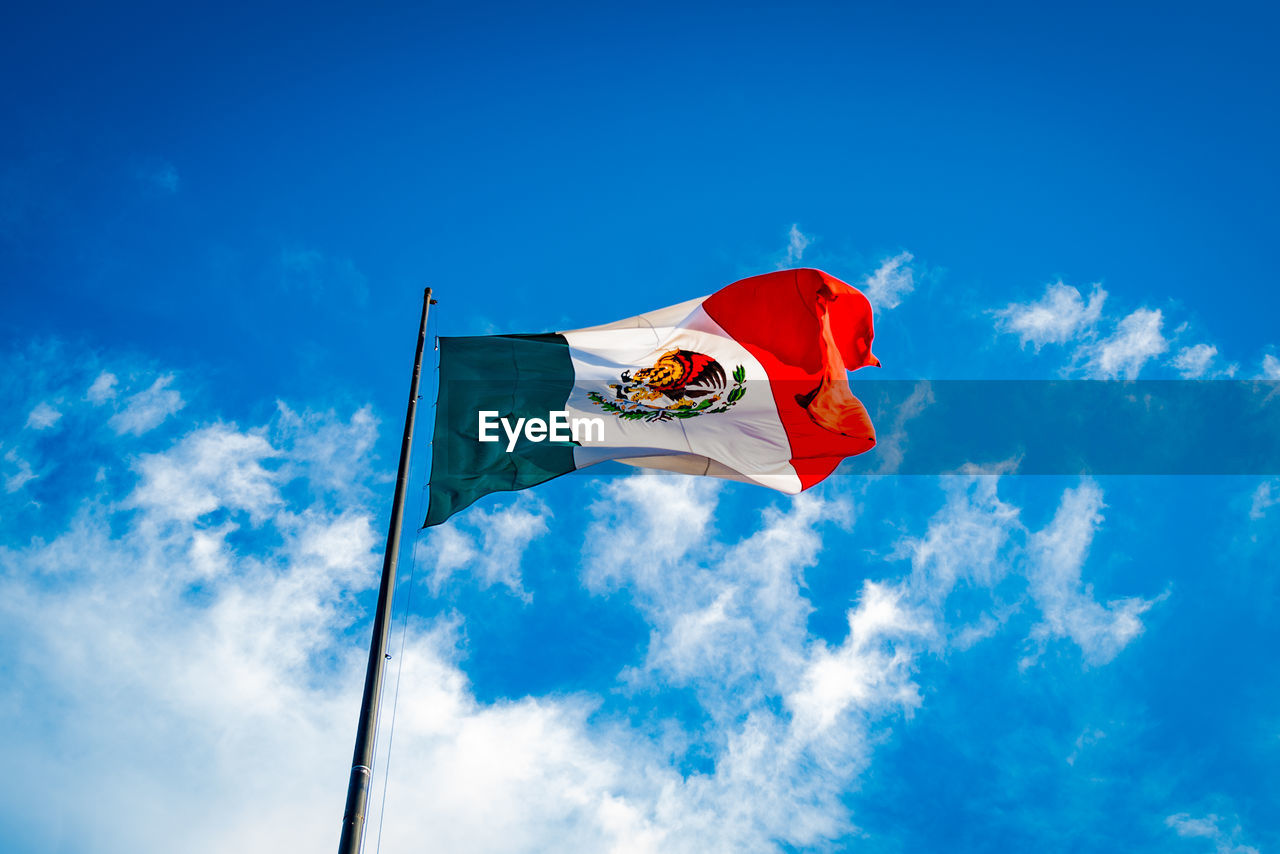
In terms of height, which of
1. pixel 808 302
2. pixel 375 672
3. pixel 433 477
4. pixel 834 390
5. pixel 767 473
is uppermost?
pixel 808 302

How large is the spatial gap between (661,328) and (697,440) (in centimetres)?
251

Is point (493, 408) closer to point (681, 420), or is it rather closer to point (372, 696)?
point (681, 420)

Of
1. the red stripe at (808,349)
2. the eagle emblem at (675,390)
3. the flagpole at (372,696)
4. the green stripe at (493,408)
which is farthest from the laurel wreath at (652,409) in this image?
the flagpole at (372,696)

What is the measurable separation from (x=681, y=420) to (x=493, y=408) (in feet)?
11.1

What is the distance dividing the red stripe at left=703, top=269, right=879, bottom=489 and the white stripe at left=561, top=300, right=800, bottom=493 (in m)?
0.25

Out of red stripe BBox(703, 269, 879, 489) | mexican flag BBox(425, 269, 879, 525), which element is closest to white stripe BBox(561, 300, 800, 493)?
mexican flag BBox(425, 269, 879, 525)

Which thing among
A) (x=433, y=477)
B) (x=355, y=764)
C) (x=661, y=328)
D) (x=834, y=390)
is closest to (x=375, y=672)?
(x=355, y=764)

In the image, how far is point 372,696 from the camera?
10383 millimetres

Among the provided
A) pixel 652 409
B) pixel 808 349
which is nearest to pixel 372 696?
pixel 652 409

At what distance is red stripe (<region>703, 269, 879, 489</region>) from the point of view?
56.1ft

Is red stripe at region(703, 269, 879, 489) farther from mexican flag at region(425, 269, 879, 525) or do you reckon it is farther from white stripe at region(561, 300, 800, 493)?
white stripe at region(561, 300, 800, 493)

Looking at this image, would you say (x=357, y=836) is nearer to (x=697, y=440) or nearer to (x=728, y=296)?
(x=697, y=440)

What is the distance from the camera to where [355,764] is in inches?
397

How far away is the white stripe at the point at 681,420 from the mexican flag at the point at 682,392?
2 cm
